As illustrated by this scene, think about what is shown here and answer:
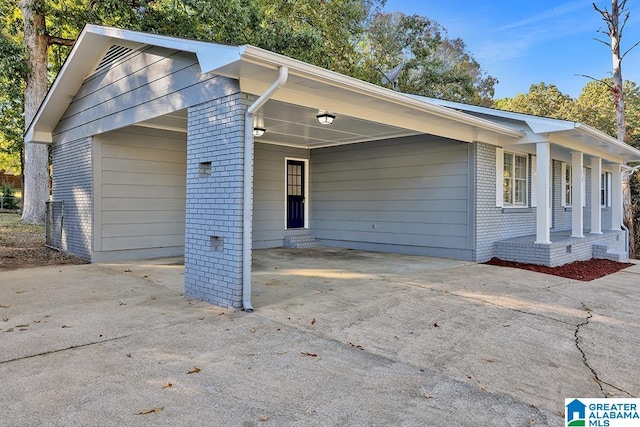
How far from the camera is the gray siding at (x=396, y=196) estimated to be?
847 centimetres

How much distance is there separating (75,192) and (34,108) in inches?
201

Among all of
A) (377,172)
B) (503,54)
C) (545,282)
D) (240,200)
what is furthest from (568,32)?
(240,200)

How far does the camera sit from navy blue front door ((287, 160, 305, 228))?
10.8 metres

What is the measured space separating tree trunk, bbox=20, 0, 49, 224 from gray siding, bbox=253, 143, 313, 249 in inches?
249

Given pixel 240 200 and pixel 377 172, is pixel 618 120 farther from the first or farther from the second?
pixel 240 200

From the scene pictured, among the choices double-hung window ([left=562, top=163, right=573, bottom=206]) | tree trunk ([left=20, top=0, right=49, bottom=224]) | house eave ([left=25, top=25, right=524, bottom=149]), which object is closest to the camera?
house eave ([left=25, top=25, right=524, bottom=149])

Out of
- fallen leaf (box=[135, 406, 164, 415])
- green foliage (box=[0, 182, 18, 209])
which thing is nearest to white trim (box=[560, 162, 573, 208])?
fallen leaf (box=[135, 406, 164, 415])

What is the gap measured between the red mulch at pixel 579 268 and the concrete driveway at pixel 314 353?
1214mm

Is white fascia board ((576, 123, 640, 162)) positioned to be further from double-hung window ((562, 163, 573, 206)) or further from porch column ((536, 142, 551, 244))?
double-hung window ((562, 163, 573, 206))

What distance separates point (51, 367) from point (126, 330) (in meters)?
0.86

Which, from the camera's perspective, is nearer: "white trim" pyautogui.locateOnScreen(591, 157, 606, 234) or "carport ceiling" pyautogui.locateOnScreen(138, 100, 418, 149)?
"carport ceiling" pyautogui.locateOnScreen(138, 100, 418, 149)

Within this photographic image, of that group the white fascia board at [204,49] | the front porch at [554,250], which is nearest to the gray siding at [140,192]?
the white fascia board at [204,49]

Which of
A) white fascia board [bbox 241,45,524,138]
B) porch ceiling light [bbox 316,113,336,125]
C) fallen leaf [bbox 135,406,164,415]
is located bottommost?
fallen leaf [bbox 135,406,164,415]

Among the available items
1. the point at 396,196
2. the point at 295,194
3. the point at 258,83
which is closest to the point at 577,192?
the point at 396,196
